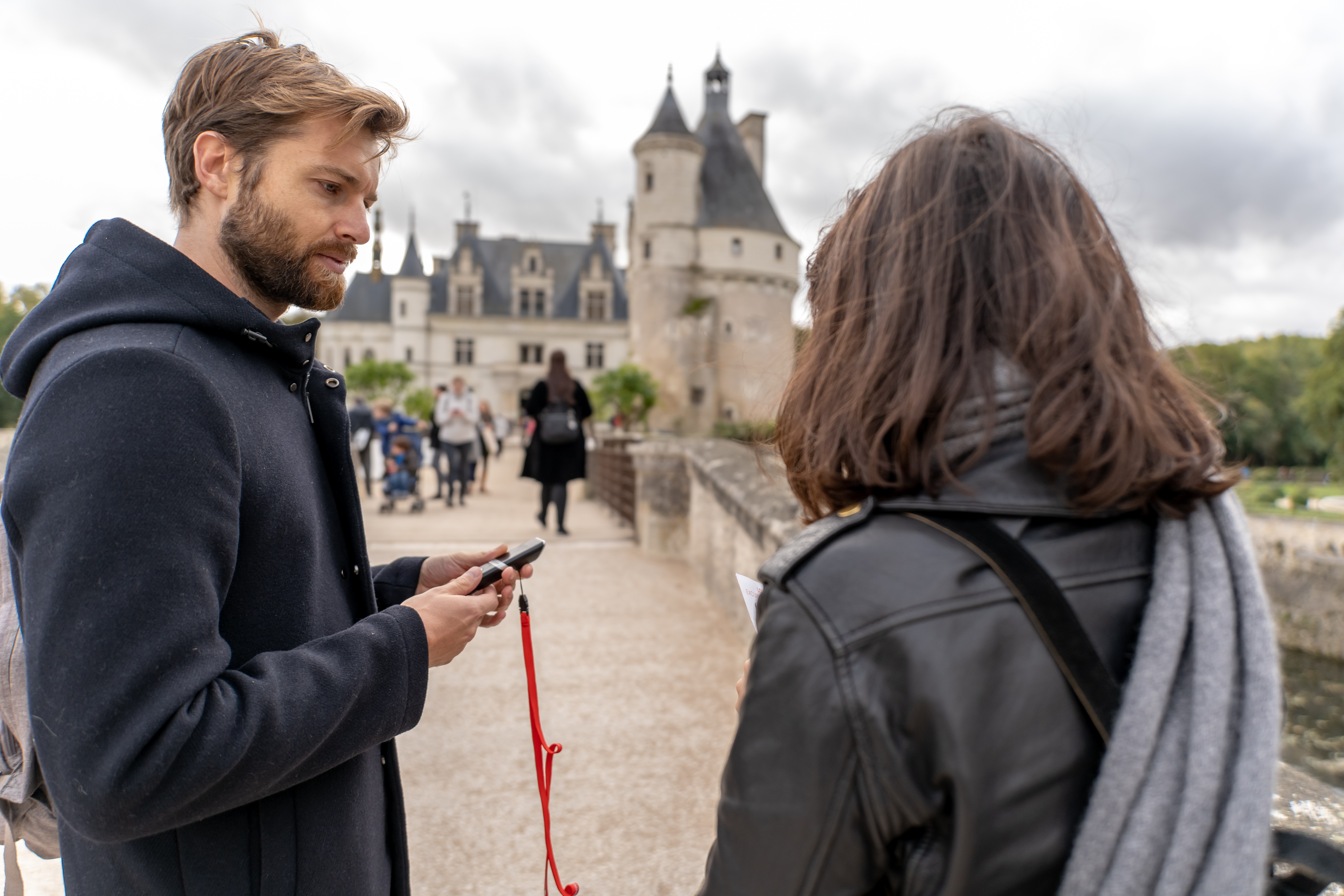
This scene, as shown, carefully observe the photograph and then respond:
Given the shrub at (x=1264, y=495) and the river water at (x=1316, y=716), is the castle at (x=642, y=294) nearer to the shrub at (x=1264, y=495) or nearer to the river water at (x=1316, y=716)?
the river water at (x=1316, y=716)

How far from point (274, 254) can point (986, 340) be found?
113 cm

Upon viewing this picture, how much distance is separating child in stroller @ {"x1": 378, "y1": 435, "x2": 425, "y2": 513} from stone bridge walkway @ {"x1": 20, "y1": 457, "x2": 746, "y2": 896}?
3630 millimetres

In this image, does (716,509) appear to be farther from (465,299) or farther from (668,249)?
(465,299)

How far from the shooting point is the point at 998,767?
86cm

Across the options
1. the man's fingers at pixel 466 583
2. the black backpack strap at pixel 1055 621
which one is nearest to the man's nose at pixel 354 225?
the man's fingers at pixel 466 583

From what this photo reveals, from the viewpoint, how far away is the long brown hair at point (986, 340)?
37.1 inches

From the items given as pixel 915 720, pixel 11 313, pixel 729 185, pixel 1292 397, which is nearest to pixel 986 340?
pixel 915 720

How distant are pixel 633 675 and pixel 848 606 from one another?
4227 millimetres

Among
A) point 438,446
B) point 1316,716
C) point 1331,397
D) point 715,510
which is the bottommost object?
point 1316,716

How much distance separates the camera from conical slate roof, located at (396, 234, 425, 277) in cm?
4988

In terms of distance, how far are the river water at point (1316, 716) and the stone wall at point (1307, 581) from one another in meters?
0.43

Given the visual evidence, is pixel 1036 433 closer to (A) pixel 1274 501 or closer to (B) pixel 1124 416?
(B) pixel 1124 416

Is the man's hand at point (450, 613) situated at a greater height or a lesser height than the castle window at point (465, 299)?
lesser

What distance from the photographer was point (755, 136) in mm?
44531
